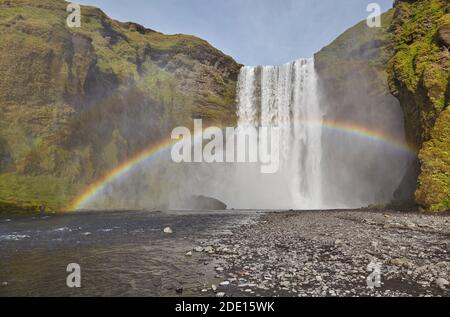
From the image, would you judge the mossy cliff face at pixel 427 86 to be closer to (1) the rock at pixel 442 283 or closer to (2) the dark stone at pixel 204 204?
(1) the rock at pixel 442 283

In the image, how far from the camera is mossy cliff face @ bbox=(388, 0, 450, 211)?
3209 cm

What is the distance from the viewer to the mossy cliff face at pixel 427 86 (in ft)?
105

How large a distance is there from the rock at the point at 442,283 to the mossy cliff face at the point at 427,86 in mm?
23768

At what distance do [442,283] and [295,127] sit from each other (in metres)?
59.4

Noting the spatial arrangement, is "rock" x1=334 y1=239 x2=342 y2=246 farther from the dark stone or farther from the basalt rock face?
the dark stone

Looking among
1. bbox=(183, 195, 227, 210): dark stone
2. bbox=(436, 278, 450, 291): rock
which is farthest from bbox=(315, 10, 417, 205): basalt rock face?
bbox=(436, 278, 450, 291): rock

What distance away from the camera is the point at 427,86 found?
122ft

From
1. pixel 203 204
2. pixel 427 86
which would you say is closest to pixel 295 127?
pixel 203 204

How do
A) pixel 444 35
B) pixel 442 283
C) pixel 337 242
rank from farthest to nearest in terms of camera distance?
1. pixel 444 35
2. pixel 337 242
3. pixel 442 283

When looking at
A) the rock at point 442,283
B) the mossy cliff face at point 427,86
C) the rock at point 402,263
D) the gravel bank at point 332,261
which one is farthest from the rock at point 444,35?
the rock at point 442,283

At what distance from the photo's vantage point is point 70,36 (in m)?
64.1

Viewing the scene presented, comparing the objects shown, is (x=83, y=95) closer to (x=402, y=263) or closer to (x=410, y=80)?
(x=410, y=80)
